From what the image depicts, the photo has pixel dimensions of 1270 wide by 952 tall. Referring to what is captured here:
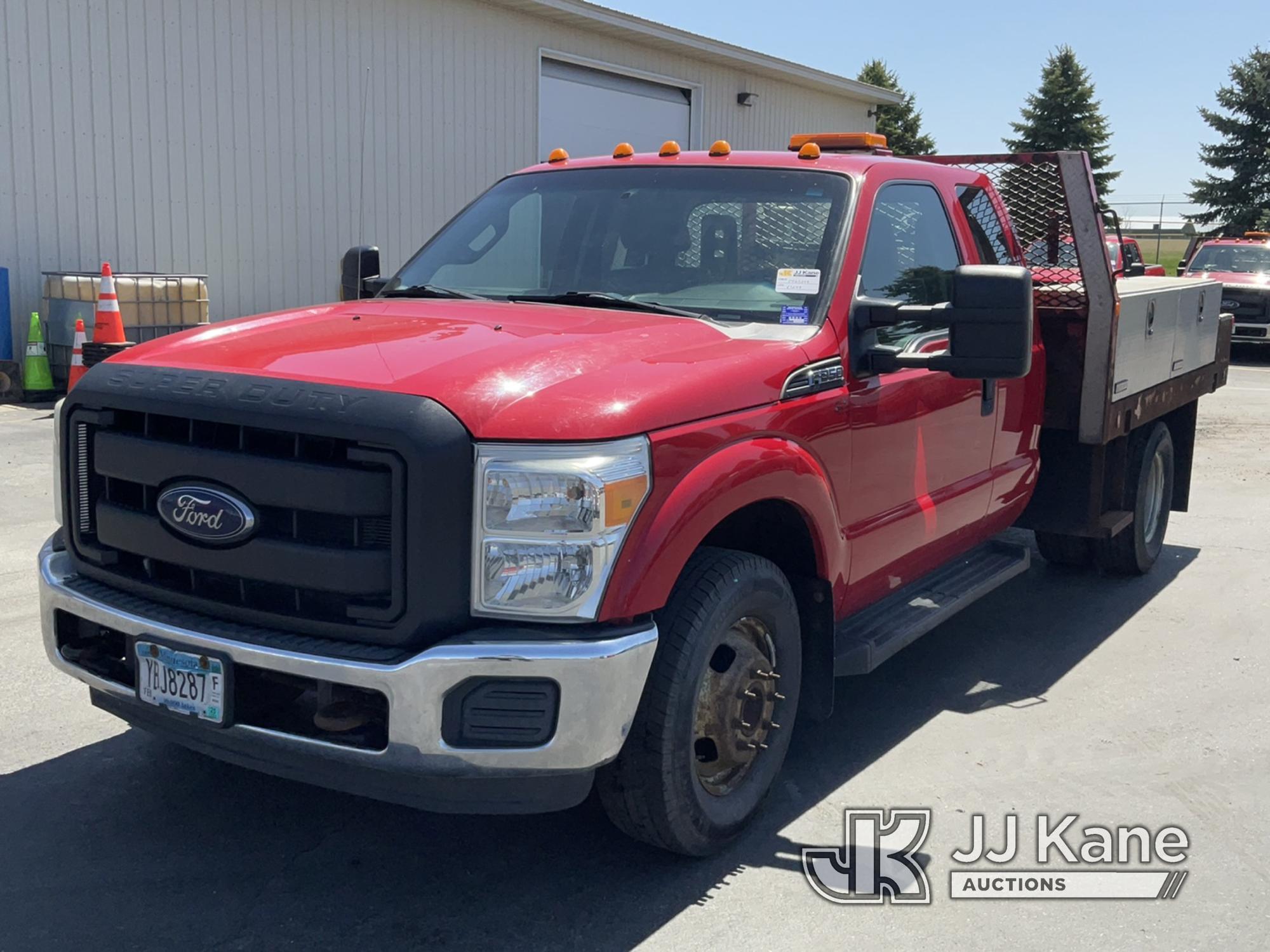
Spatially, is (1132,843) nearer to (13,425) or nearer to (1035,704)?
(1035,704)

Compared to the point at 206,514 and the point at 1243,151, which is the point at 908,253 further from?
the point at 1243,151

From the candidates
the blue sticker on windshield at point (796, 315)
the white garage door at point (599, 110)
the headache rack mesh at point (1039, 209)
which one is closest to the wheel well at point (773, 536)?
the blue sticker on windshield at point (796, 315)

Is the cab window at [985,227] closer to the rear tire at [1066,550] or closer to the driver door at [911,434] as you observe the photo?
the driver door at [911,434]

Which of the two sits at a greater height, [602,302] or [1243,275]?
[1243,275]

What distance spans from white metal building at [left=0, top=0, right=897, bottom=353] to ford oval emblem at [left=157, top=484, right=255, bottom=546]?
31.6ft

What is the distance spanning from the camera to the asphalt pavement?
124 inches

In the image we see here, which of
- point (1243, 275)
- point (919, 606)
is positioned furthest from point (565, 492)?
point (1243, 275)

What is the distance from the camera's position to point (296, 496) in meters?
2.96

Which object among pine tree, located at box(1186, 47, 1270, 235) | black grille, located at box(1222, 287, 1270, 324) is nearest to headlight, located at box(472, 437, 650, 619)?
black grille, located at box(1222, 287, 1270, 324)

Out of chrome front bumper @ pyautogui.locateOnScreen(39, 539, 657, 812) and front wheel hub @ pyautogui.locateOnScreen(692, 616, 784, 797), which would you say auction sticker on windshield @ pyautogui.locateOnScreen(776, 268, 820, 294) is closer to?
front wheel hub @ pyautogui.locateOnScreen(692, 616, 784, 797)

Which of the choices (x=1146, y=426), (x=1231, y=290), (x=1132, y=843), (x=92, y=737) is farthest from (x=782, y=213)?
(x=1231, y=290)

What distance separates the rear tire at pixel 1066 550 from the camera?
22.0 feet

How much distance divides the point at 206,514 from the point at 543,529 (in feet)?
2.85

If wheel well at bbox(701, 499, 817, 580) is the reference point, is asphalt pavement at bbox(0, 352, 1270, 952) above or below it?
below
